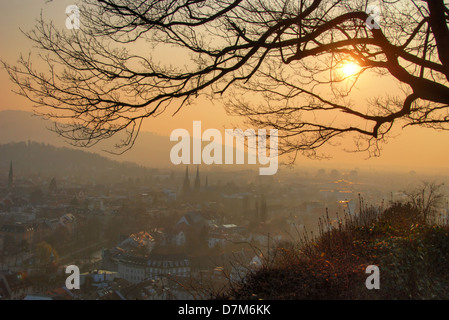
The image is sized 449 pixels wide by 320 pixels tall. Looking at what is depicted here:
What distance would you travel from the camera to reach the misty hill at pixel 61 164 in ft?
173

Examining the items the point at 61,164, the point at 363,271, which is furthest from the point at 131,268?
the point at 61,164

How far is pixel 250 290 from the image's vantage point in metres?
2.84

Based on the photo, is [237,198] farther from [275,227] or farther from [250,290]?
[250,290]

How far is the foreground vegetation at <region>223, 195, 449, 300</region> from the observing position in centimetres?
257

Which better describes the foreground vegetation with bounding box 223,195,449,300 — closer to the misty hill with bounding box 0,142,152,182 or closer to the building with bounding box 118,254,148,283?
the building with bounding box 118,254,148,283

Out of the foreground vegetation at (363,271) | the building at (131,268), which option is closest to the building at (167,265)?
the building at (131,268)

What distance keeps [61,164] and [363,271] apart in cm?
5888

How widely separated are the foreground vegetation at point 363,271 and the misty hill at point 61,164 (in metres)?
50.7

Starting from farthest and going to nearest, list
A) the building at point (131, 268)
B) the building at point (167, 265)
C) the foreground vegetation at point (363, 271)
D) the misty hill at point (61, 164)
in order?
the misty hill at point (61, 164) < the building at point (167, 265) < the building at point (131, 268) < the foreground vegetation at point (363, 271)

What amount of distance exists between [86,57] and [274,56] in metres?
1.84

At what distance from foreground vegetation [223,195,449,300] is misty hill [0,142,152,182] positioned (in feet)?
166

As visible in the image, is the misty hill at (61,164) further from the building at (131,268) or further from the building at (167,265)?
the building at (167,265)

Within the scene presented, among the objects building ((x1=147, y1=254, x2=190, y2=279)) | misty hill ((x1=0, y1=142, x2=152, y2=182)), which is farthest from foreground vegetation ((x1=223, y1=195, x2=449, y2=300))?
misty hill ((x1=0, y1=142, x2=152, y2=182))
